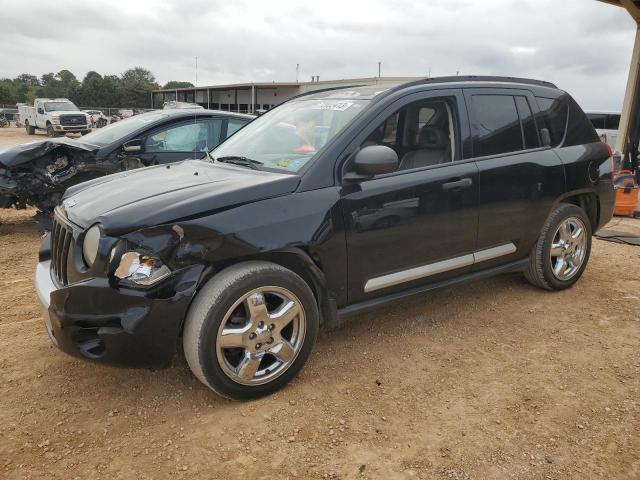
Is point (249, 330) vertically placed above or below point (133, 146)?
below

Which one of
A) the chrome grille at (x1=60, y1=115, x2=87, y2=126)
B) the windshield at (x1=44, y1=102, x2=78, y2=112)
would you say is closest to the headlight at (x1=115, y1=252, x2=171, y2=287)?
the chrome grille at (x1=60, y1=115, x2=87, y2=126)

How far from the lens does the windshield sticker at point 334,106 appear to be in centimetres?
344

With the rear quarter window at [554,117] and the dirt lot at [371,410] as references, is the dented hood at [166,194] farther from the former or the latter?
the rear quarter window at [554,117]

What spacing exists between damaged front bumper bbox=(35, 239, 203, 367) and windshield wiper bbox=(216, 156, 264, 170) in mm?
1051

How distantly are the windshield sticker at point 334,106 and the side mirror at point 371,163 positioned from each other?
1.61ft

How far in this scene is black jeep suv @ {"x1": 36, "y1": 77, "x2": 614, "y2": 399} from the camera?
8.38 ft

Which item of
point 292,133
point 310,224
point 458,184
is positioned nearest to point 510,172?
point 458,184

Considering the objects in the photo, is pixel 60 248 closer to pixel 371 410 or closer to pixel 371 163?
pixel 371 163

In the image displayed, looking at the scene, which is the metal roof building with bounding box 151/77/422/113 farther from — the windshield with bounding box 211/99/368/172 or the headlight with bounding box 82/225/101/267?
the headlight with bounding box 82/225/101/267

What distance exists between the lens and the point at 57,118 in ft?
91.8

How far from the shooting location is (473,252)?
12.3ft

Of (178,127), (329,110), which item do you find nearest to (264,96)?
(178,127)

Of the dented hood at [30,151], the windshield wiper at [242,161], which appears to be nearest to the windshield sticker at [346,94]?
the windshield wiper at [242,161]

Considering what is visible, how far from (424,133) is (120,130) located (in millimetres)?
4599
